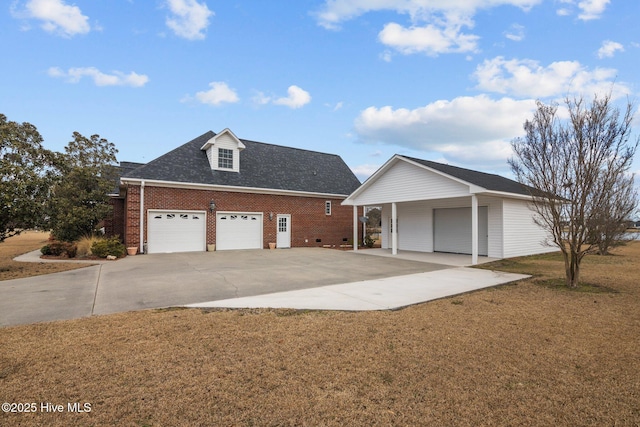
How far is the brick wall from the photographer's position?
16000mm

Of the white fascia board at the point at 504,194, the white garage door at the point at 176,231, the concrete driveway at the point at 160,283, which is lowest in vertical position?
the concrete driveway at the point at 160,283

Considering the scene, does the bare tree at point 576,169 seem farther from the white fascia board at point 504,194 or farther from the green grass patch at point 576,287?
the white fascia board at point 504,194

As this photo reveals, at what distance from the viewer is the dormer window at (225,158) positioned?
63.1ft

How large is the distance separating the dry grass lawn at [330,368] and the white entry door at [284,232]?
566 inches

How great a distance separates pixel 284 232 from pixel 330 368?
55.6 ft

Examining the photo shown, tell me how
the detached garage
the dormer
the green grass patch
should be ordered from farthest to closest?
the dormer < the detached garage < the green grass patch

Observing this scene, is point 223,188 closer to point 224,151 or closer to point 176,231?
point 224,151

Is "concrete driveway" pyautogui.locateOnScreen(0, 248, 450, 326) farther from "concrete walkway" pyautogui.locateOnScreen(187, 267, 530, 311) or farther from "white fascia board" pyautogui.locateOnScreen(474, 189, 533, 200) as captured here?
"white fascia board" pyautogui.locateOnScreen(474, 189, 533, 200)

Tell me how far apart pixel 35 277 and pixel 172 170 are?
8773 millimetres

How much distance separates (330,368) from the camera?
12.1ft

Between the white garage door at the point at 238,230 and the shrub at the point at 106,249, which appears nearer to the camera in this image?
the shrub at the point at 106,249

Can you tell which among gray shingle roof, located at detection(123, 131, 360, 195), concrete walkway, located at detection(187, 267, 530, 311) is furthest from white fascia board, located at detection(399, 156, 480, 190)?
gray shingle roof, located at detection(123, 131, 360, 195)

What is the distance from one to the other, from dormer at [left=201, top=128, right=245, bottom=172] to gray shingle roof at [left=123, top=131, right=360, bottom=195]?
13.5 inches

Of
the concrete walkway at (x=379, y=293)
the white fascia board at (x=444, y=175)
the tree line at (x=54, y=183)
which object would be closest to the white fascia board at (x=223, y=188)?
the tree line at (x=54, y=183)
